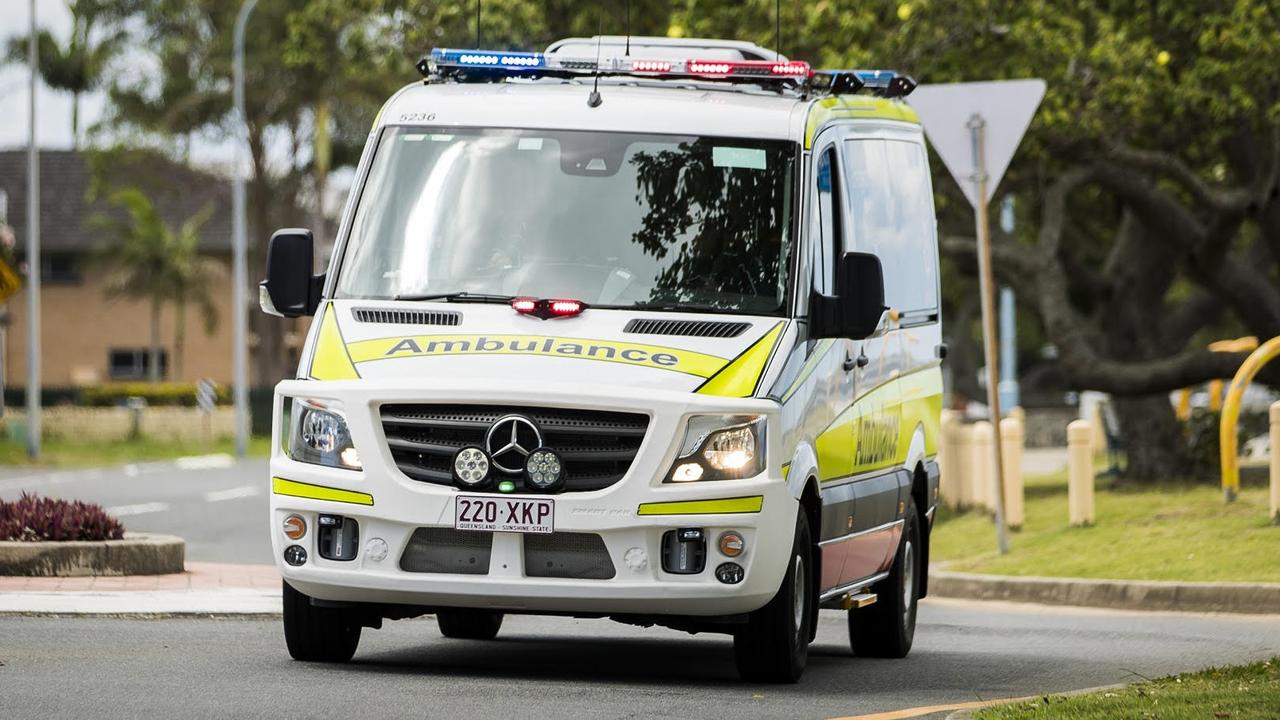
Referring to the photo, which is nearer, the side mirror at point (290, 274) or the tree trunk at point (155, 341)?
the side mirror at point (290, 274)

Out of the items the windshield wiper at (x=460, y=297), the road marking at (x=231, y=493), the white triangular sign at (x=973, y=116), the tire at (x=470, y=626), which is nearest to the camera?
the windshield wiper at (x=460, y=297)

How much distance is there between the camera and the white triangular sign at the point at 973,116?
57.0ft

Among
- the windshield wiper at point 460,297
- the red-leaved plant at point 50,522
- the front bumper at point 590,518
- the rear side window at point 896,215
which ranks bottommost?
the red-leaved plant at point 50,522

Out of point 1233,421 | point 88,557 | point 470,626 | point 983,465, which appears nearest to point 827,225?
point 470,626

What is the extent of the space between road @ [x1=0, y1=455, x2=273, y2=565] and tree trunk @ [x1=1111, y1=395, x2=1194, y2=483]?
951 centimetres

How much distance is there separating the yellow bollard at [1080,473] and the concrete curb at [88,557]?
746 cm

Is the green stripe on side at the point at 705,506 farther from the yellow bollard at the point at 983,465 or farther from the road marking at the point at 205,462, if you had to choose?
the road marking at the point at 205,462

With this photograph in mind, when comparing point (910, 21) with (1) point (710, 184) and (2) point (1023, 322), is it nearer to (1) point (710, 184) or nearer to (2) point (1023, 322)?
(1) point (710, 184)

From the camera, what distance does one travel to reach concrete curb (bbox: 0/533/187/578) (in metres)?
14.4

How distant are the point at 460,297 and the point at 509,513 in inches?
46.0

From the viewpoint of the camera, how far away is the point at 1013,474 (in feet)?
68.6

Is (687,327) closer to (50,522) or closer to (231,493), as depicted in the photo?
(50,522)

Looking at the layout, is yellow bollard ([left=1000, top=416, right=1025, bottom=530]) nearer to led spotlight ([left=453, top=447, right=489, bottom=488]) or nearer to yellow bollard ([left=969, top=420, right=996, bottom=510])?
yellow bollard ([left=969, top=420, right=996, bottom=510])

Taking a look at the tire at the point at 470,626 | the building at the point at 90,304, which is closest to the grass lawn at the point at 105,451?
the building at the point at 90,304
